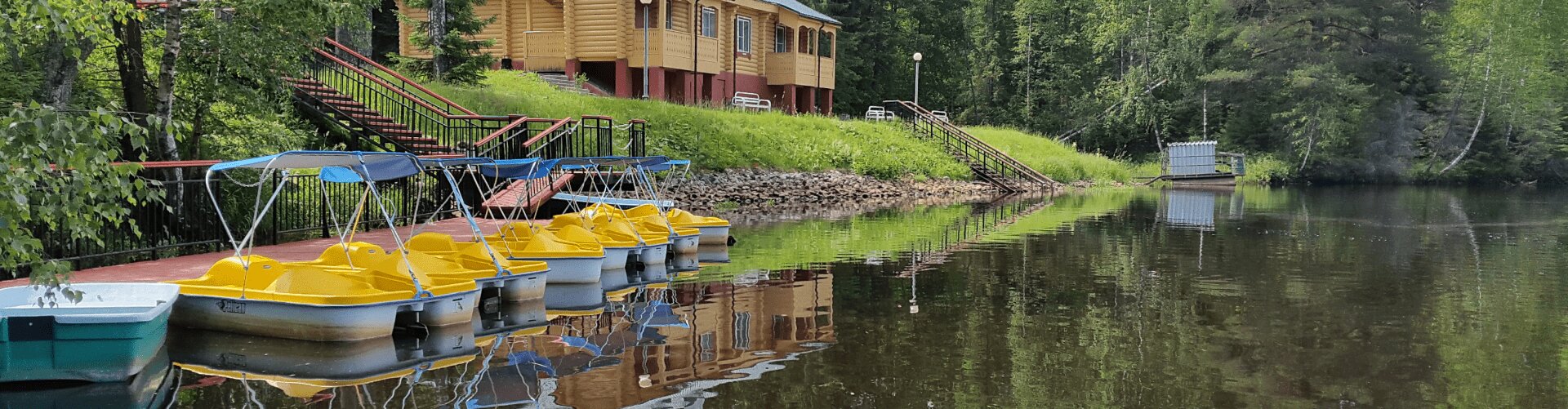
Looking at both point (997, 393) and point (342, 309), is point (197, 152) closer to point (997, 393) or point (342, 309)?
point (342, 309)

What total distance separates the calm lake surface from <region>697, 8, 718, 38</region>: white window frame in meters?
25.3

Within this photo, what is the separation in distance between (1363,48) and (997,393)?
60978mm

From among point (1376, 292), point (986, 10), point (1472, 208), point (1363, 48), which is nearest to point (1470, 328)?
point (1376, 292)

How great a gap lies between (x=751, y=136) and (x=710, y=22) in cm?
934

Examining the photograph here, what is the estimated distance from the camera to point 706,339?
12.9 m

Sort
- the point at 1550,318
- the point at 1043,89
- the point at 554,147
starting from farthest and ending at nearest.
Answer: the point at 1043,89, the point at 554,147, the point at 1550,318

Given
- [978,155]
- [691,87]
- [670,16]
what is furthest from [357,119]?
[978,155]

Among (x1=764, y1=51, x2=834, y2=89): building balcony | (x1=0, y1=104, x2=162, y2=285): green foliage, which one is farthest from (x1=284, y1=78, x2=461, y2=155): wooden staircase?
(x1=764, y1=51, x2=834, y2=89): building balcony

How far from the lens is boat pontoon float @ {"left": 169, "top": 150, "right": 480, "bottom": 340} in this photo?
39.2 ft

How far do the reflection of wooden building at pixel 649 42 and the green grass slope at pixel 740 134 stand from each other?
3.05m

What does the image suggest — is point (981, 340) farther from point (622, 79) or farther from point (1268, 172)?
point (1268, 172)

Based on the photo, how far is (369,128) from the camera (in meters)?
25.1

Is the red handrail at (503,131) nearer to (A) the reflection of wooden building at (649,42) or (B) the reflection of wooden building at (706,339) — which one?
(B) the reflection of wooden building at (706,339)

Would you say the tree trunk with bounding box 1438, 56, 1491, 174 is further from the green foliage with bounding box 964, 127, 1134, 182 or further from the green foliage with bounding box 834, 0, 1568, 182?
the green foliage with bounding box 964, 127, 1134, 182
